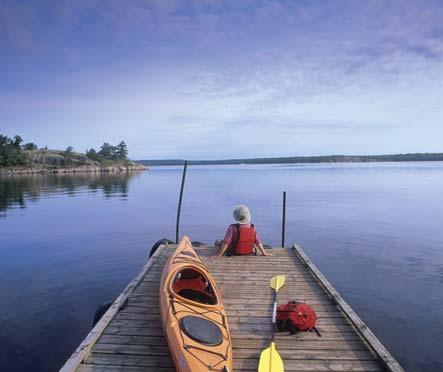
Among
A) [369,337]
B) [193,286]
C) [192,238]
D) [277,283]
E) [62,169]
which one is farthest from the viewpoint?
[62,169]

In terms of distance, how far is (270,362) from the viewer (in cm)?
502

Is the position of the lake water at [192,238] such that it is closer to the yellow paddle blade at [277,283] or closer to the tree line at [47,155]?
the yellow paddle blade at [277,283]

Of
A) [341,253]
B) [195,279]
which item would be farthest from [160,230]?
[195,279]

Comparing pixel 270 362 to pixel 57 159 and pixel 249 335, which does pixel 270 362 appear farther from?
pixel 57 159

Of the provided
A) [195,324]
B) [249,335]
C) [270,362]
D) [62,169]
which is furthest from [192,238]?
[62,169]

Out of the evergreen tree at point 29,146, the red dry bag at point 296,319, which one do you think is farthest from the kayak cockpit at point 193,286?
the evergreen tree at point 29,146

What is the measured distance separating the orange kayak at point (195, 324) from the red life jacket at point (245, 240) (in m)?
3.65

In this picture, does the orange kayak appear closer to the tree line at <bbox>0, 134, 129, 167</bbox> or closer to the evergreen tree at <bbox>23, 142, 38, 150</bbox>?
the tree line at <bbox>0, 134, 129, 167</bbox>

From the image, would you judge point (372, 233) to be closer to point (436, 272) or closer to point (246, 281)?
point (436, 272)

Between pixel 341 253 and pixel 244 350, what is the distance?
1231cm

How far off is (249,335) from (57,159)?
431 ft

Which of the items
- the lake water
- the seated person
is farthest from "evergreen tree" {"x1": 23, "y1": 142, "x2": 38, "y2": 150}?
the seated person

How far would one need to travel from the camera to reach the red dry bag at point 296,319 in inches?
246

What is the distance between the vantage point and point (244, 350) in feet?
18.9
